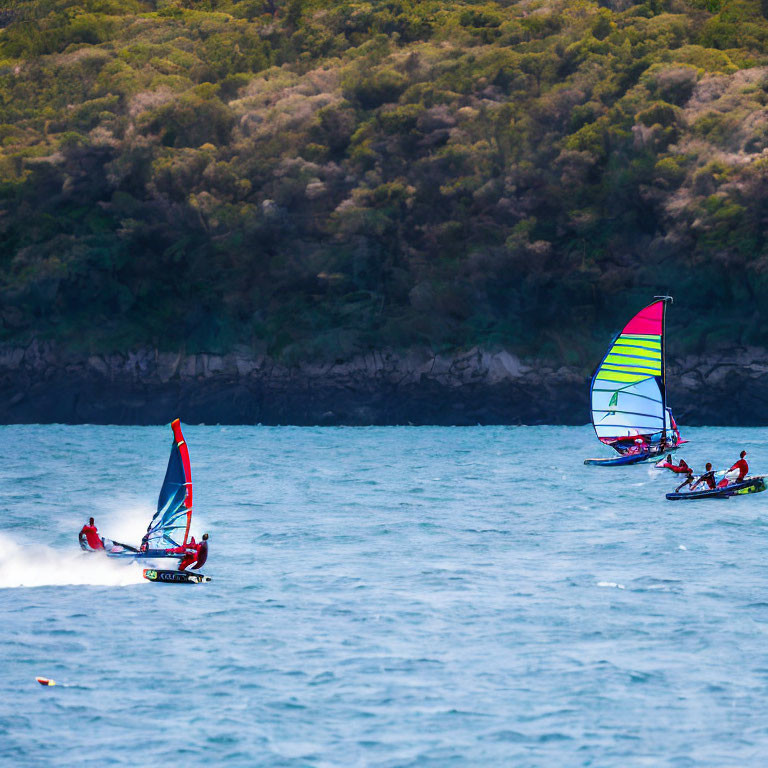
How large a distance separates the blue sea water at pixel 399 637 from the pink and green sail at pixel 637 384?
11.5 m

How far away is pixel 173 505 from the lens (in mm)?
29094

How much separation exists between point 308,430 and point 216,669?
215ft

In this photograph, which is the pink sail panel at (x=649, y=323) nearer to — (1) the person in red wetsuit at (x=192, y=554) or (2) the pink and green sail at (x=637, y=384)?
(2) the pink and green sail at (x=637, y=384)

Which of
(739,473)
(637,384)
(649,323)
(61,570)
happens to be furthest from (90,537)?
(649,323)

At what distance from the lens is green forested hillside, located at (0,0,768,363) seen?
84.8 metres

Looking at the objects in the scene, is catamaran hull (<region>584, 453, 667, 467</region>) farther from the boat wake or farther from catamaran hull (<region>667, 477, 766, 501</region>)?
the boat wake

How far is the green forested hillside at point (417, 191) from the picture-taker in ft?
278

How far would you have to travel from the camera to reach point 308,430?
282 feet

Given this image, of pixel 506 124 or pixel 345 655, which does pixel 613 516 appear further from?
pixel 506 124

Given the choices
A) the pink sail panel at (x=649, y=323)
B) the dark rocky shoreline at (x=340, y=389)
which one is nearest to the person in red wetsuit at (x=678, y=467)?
the pink sail panel at (x=649, y=323)

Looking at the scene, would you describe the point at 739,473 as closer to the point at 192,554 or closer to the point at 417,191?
the point at 192,554

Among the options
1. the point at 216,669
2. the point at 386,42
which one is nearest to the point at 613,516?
the point at 216,669

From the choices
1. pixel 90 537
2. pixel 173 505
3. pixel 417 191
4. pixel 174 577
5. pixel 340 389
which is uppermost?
pixel 417 191

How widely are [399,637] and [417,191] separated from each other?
71.3 meters
